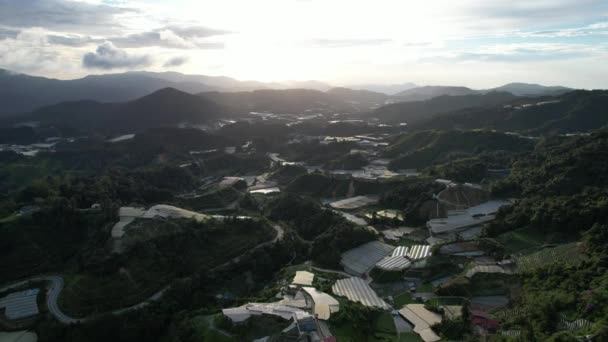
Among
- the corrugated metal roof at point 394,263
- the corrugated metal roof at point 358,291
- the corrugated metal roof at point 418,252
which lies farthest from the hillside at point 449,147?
the corrugated metal roof at point 358,291

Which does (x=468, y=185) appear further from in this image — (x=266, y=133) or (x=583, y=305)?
(x=266, y=133)

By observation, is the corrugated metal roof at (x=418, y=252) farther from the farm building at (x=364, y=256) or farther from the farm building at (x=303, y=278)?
the farm building at (x=303, y=278)

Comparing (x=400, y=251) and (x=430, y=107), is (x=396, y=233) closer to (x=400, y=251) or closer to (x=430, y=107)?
(x=400, y=251)

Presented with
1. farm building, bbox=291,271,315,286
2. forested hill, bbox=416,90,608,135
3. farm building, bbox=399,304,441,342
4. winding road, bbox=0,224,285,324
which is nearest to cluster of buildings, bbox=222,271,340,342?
farm building, bbox=291,271,315,286

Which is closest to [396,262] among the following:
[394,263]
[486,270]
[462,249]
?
[394,263]

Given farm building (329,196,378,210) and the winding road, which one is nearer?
the winding road

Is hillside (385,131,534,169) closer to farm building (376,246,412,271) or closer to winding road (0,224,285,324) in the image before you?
farm building (376,246,412,271)
